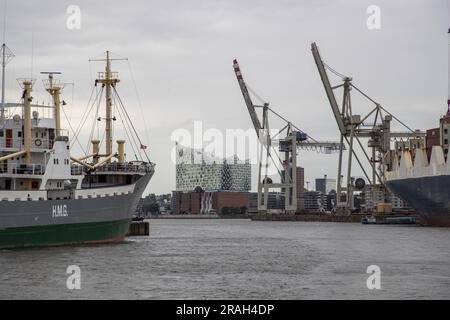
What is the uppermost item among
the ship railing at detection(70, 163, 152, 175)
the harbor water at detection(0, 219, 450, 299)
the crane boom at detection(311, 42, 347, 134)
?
the crane boom at detection(311, 42, 347, 134)

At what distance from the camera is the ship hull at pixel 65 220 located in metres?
54.6

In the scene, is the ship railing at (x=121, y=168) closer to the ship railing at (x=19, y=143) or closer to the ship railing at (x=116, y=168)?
the ship railing at (x=116, y=168)

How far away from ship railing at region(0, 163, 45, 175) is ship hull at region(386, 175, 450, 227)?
56.9 m

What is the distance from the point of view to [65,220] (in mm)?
58094

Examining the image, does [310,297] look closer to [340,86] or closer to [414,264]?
[414,264]

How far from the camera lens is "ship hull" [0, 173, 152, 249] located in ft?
179

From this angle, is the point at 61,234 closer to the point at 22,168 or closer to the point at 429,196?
the point at 22,168

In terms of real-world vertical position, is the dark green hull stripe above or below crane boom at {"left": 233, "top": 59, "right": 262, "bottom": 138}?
below

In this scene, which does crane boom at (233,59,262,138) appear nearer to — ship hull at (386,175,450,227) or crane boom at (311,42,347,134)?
crane boom at (311,42,347,134)

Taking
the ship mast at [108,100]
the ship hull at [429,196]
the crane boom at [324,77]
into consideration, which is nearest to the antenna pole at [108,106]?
the ship mast at [108,100]

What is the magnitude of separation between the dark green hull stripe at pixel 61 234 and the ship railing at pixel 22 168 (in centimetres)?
401

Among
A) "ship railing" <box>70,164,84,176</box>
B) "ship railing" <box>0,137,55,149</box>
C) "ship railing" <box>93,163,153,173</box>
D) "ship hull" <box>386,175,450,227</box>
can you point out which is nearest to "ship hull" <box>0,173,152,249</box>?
"ship railing" <box>93,163,153,173</box>
